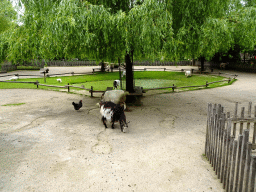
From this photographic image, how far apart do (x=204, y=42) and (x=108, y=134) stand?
5349mm

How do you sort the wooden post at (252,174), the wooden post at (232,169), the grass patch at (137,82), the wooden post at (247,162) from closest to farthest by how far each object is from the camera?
the wooden post at (252,174)
the wooden post at (247,162)
the wooden post at (232,169)
the grass patch at (137,82)

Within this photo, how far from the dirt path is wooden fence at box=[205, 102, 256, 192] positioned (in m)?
0.33

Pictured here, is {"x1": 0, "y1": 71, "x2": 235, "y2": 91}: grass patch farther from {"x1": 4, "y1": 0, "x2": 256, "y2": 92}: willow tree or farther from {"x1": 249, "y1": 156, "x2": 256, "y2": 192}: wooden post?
{"x1": 249, "y1": 156, "x2": 256, "y2": 192}: wooden post

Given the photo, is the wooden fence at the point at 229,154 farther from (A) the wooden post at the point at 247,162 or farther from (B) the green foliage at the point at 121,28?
(B) the green foliage at the point at 121,28

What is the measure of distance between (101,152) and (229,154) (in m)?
3.25

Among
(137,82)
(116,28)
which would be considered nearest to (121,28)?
(116,28)

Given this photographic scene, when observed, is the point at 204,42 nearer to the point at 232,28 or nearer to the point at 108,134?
the point at 232,28

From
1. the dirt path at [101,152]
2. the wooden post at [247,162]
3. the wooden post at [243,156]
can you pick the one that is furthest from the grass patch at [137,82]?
the wooden post at [247,162]

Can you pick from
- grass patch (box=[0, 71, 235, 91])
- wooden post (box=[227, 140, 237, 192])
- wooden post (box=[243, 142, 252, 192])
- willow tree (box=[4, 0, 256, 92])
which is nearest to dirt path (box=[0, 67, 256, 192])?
wooden post (box=[227, 140, 237, 192])

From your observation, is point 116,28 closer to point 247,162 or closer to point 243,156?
point 243,156

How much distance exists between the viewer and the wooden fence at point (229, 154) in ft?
10.8

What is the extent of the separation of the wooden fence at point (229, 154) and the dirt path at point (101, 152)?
33 cm

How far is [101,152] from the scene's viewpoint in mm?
5598

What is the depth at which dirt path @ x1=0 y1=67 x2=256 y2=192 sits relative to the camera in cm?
429
